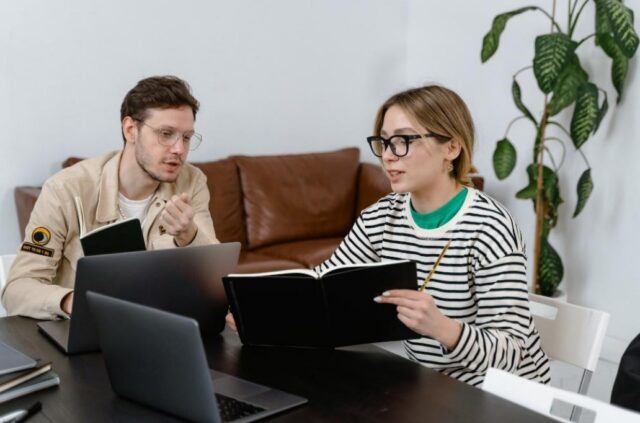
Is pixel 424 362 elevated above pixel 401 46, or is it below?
below

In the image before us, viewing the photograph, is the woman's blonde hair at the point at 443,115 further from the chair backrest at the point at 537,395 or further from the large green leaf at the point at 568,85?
the large green leaf at the point at 568,85

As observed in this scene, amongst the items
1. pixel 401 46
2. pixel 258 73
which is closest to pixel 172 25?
pixel 258 73

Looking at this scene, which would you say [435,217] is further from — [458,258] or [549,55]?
[549,55]

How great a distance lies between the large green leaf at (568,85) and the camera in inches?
130

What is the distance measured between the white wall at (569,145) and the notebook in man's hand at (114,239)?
2.56 meters

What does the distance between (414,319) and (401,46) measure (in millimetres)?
3392

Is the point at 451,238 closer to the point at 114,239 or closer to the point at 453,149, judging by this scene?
the point at 453,149

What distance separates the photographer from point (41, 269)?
200cm

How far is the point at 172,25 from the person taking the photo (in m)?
3.80

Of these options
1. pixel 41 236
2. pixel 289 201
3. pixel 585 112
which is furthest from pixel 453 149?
pixel 289 201

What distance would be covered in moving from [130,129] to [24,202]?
1.26 m

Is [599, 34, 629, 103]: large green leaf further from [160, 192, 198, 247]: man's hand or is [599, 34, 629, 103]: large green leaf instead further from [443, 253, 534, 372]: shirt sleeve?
[160, 192, 198, 247]: man's hand

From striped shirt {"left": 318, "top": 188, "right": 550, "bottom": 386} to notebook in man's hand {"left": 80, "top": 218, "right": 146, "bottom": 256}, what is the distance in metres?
0.61

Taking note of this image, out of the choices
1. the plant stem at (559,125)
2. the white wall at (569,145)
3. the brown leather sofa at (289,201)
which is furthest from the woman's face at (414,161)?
the white wall at (569,145)
